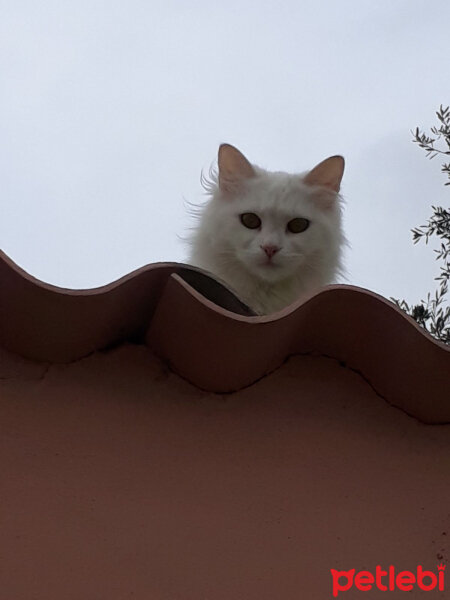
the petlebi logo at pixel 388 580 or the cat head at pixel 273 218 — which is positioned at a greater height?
the cat head at pixel 273 218

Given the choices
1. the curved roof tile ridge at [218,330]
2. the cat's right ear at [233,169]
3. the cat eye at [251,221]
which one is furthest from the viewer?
the cat's right ear at [233,169]

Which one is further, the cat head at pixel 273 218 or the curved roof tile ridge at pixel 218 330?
the cat head at pixel 273 218

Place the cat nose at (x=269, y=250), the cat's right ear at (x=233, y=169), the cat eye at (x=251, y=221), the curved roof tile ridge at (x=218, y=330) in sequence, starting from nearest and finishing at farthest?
the curved roof tile ridge at (x=218, y=330), the cat nose at (x=269, y=250), the cat eye at (x=251, y=221), the cat's right ear at (x=233, y=169)

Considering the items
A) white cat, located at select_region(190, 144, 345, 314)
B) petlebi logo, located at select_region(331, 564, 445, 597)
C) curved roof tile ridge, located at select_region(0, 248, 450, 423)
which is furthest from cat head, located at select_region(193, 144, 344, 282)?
petlebi logo, located at select_region(331, 564, 445, 597)

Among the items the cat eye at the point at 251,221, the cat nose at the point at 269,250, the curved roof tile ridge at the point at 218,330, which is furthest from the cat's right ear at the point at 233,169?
the curved roof tile ridge at the point at 218,330

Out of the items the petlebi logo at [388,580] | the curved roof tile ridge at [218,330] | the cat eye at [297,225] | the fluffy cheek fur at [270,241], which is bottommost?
the petlebi logo at [388,580]

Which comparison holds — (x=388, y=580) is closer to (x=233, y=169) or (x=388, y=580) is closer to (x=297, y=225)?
(x=297, y=225)

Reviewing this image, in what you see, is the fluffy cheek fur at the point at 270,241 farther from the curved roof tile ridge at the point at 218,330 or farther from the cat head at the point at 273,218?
the curved roof tile ridge at the point at 218,330

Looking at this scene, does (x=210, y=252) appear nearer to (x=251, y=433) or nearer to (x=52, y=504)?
(x=251, y=433)

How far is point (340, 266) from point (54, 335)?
2.00 m

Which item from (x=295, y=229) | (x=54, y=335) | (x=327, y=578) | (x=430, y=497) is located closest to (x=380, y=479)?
(x=430, y=497)

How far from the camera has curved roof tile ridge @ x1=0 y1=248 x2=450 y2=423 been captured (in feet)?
4.58

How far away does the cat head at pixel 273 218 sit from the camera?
2992 mm

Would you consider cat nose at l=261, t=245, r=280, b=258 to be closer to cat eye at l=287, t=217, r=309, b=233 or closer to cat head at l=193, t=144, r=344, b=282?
cat head at l=193, t=144, r=344, b=282
